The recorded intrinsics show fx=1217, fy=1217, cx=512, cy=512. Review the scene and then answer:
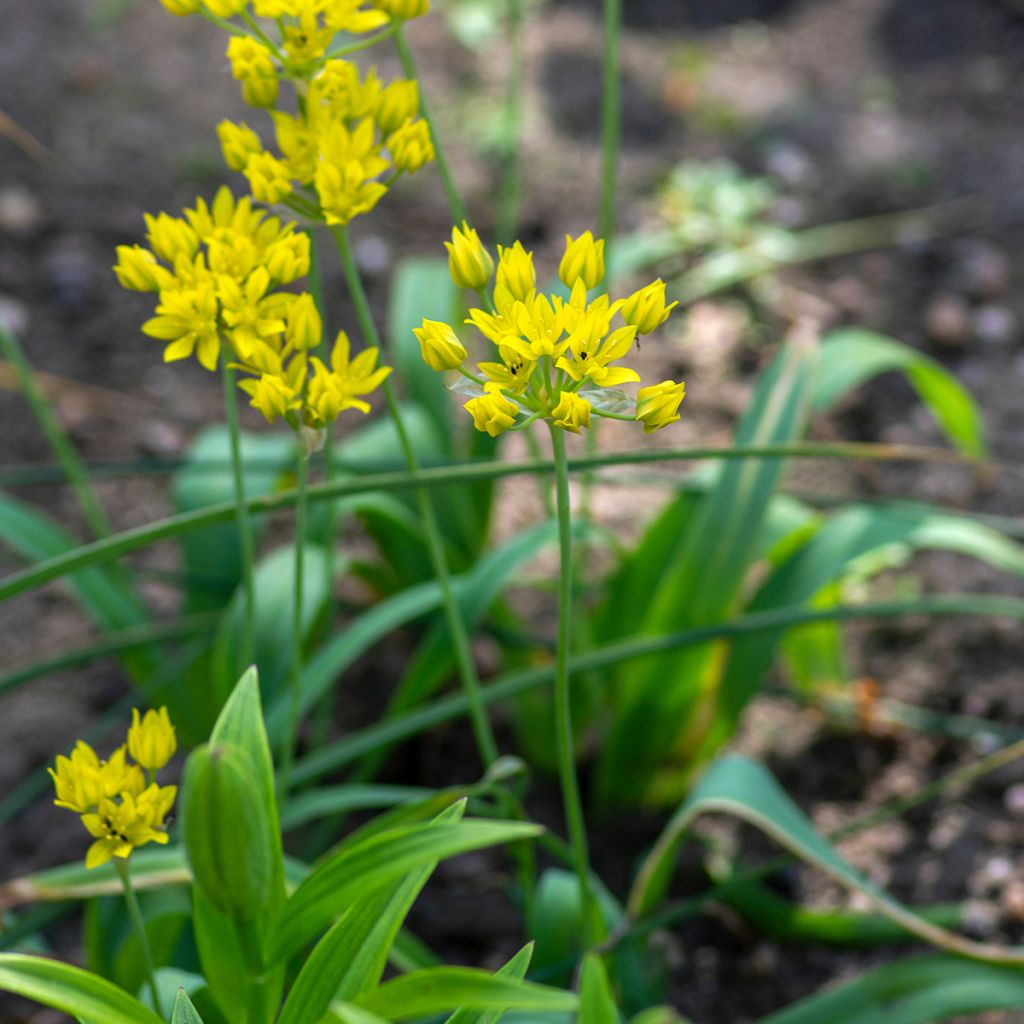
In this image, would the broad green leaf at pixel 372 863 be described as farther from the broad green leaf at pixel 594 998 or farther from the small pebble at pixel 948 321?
the small pebble at pixel 948 321

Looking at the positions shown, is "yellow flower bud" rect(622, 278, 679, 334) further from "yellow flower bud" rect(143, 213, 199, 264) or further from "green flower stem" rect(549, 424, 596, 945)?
"yellow flower bud" rect(143, 213, 199, 264)

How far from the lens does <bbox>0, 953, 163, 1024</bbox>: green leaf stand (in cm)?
65

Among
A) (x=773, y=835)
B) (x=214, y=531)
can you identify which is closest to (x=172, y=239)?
(x=773, y=835)

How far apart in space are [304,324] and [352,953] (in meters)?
0.39

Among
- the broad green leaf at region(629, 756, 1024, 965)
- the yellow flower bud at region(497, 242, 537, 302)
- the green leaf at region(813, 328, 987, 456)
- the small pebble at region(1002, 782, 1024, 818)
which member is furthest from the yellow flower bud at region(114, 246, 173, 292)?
the small pebble at region(1002, 782, 1024, 818)

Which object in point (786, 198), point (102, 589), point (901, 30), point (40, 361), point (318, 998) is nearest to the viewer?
point (318, 998)

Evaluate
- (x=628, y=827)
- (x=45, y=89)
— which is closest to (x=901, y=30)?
(x=45, y=89)

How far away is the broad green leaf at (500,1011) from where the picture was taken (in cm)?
69

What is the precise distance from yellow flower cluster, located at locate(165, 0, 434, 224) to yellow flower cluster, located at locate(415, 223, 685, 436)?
0.51 feet

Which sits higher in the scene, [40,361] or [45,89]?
[45,89]

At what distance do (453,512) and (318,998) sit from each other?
1.00 meters

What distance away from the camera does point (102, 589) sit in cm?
150

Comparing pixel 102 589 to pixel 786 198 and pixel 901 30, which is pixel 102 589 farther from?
pixel 901 30

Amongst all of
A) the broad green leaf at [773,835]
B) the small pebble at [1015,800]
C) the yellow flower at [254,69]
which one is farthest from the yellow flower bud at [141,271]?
the small pebble at [1015,800]
